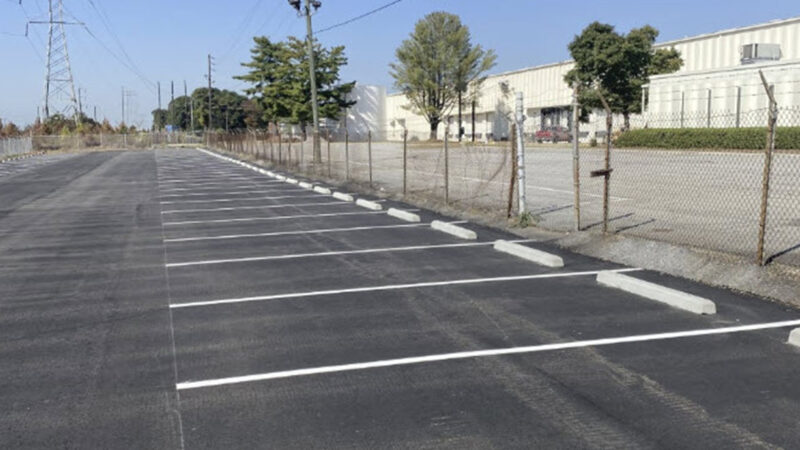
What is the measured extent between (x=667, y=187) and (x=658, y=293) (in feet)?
40.6

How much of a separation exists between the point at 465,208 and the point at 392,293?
7.64 m

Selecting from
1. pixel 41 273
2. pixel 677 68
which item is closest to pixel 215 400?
pixel 41 273

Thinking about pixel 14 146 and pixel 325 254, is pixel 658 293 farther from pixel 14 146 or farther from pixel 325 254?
pixel 14 146

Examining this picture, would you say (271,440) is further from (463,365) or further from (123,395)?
(463,365)

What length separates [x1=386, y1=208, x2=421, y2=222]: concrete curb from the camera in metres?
14.6

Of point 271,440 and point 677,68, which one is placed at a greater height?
point 677,68

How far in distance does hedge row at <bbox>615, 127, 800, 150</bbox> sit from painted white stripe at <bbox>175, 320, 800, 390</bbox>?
27.4 metres

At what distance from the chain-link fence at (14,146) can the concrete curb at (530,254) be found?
55641 millimetres

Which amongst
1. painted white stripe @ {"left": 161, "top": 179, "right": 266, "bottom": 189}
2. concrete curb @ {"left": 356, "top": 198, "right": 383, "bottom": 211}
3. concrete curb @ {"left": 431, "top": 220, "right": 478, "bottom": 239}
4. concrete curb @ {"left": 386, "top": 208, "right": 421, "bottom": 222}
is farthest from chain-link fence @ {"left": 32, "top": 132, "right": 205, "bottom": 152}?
concrete curb @ {"left": 431, "top": 220, "right": 478, "bottom": 239}

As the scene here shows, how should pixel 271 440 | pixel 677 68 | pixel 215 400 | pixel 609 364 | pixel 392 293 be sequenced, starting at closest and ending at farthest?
pixel 271 440 → pixel 215 400 → pixel 609 364 → pixel 392 293 → pixel 677 68

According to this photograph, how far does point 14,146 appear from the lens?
64875 millimetres

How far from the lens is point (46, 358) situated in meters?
6.19

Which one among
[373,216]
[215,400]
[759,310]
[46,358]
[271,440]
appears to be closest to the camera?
[271,440]

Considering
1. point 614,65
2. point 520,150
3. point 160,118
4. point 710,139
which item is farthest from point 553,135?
point 160,118
